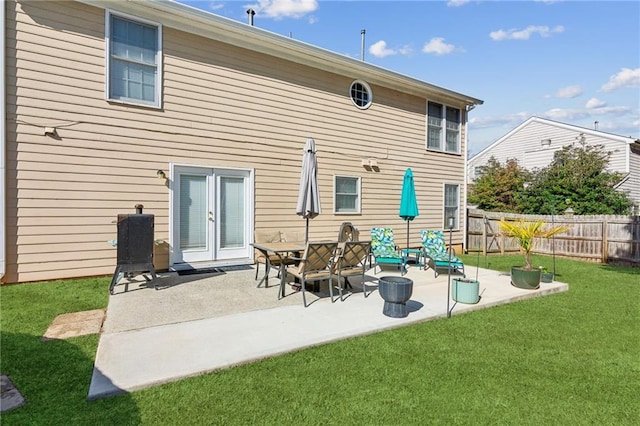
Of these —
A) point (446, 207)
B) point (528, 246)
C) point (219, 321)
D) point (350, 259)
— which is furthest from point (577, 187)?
point (219, 321)

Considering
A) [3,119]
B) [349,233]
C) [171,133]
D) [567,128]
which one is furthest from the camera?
[567,128]

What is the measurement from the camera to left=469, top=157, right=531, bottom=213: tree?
16.8m

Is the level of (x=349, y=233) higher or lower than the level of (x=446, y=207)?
lower

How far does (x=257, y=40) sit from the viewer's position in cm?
752

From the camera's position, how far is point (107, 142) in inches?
244

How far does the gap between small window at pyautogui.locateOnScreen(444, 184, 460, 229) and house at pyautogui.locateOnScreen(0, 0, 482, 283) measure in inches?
111

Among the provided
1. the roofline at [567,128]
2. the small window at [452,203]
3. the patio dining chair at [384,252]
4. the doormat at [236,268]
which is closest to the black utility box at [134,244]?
the doormat at [236,268]

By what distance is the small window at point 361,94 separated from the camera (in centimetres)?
945

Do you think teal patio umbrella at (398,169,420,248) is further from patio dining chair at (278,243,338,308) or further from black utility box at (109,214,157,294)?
black utility box at (109,214,157,294)

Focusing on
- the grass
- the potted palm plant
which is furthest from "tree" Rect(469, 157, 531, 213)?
the grass

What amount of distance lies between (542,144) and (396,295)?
1873cm

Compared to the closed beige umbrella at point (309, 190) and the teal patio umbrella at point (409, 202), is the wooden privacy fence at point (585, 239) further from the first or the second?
the closed beige umbrella at point (309, 190)

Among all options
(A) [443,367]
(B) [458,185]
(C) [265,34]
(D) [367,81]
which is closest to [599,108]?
(B) [458,185]

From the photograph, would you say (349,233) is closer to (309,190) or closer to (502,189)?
(309,190)
